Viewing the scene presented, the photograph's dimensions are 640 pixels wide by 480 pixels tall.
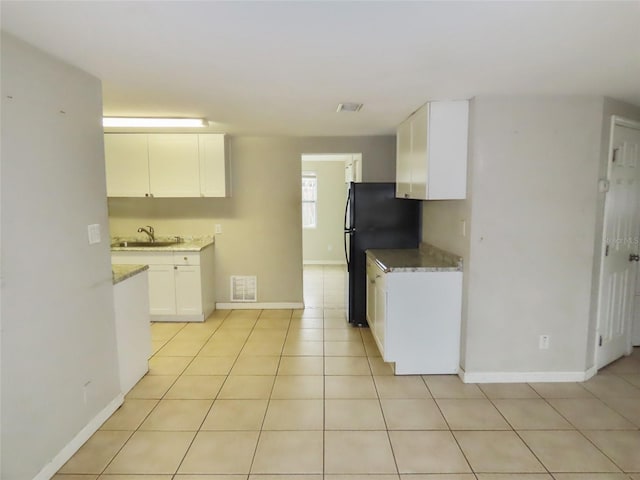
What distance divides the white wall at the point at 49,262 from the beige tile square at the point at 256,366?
1007 millimetres

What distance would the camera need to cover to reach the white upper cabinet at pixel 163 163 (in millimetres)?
4355

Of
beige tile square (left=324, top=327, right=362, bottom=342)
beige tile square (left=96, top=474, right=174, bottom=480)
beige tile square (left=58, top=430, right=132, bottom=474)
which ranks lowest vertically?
beige tile square (left=96, top=474, right=174, bottom=480)

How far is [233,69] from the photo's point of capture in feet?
7.16

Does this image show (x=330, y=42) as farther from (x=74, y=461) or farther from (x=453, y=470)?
(x=74, y=461)

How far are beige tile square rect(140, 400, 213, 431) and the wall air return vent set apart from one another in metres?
2.25

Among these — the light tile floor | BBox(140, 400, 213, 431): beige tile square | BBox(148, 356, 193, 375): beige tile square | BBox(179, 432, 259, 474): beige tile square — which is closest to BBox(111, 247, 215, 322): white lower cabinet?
the light tile floor

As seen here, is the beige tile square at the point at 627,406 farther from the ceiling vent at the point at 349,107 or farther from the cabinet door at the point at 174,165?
the cabinet door at the point at 174,165

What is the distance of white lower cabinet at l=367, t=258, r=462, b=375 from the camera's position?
309cm

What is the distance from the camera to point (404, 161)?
12.2 feet

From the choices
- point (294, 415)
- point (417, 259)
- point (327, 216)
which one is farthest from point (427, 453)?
point (327, 216)

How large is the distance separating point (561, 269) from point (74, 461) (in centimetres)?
344

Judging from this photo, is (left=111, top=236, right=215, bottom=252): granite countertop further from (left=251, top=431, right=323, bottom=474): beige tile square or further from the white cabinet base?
(left=251, top=431, right=323, bottom=474): beige tile square

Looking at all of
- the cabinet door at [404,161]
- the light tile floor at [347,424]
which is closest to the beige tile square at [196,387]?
the light tile floor at [347,424]

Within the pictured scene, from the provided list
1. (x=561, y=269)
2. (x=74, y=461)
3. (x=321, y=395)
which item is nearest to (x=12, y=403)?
(x=74, y=461)
